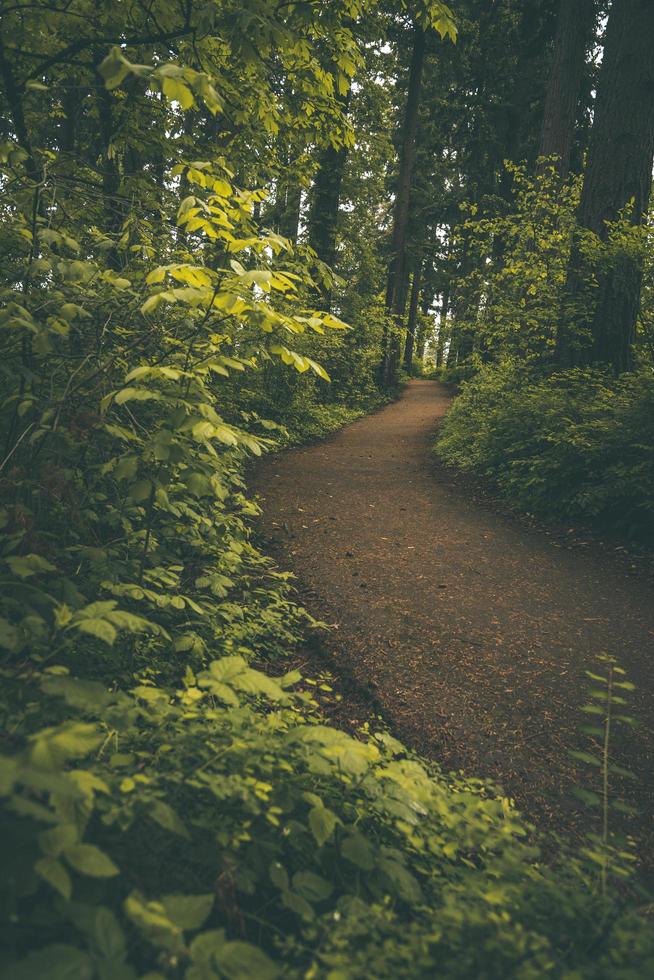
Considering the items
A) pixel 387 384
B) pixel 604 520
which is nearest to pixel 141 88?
pixel 604 520

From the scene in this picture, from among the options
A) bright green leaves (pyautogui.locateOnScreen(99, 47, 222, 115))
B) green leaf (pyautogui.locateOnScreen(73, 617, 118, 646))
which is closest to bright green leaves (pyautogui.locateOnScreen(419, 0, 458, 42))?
bright green leaves (pyautogui.locateOnScreen(99, 47, 222, 115))

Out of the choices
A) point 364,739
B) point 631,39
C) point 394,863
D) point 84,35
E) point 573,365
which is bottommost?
point 364,739

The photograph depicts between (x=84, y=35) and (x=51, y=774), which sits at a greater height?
(x=84, y=35)

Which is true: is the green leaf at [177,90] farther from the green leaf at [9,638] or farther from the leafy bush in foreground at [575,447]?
the leafy bush in foreground at [575,447]

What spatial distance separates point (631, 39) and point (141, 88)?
706cm

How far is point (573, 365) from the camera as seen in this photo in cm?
823

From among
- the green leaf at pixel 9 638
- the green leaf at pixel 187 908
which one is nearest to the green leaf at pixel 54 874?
the green leaf at pixel 187 908

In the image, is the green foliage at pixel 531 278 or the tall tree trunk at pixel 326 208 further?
the tall tree trunk at pixel 326 208

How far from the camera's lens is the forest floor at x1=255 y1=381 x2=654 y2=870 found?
2.97m

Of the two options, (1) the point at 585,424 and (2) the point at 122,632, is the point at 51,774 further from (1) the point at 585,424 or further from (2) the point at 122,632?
(1) the point at 585,424

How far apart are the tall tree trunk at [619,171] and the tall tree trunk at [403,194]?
33.6 feet

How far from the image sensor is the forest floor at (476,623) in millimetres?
2971

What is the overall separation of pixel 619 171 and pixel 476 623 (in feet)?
24.0

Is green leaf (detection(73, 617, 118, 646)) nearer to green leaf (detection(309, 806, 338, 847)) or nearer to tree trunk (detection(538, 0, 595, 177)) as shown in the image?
green leaf (detection(309, 806, 338, 847))
